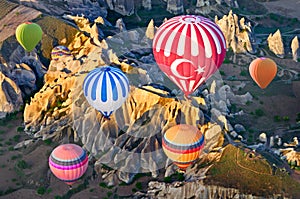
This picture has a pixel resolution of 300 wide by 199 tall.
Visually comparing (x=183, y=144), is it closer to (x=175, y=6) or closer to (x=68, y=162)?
(x=68, y=162)

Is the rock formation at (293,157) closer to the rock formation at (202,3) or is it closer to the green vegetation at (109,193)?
the green vegetation at (109,193)

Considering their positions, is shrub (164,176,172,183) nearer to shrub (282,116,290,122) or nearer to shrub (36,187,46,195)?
shrub (36,187,46,195)

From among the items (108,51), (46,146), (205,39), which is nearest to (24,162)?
(46,146)

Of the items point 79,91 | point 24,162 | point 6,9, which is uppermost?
point 6,9

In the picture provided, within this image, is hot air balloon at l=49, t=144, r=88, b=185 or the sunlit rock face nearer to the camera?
hot air balloon at l=49, t=144, r=88, b=185

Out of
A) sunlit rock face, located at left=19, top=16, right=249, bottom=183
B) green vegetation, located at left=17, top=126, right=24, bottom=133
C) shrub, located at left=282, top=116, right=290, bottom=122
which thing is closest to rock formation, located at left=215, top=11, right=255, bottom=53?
sunlit rock face, located at left=19, top=16, right=249, bottom=183

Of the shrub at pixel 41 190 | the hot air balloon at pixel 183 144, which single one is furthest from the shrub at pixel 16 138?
the hot air balloon at pixel 183 144

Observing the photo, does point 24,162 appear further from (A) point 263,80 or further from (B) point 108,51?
(A) point 263,80
